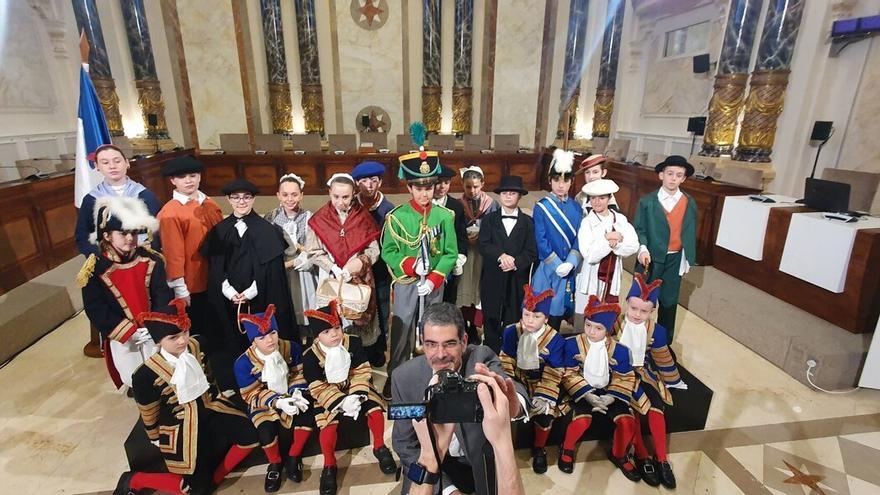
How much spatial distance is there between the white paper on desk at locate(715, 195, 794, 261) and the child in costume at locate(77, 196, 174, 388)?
19.2ft

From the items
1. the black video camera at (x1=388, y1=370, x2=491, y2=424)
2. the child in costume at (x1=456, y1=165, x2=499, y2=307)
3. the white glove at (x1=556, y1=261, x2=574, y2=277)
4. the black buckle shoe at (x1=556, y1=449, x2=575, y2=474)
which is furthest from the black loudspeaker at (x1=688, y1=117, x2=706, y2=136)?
the black video camera at (x1=388, y1=370, x2=491, y2=424)

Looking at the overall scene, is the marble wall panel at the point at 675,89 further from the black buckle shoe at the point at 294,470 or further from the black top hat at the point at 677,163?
the black buckle shoe at the point at 294,470

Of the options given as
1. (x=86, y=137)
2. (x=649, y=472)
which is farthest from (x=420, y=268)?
(x=86, y=137)

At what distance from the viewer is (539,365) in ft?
10.1

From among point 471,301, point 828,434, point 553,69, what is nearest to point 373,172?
point 471,301

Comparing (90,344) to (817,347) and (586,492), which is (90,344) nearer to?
(586,492)

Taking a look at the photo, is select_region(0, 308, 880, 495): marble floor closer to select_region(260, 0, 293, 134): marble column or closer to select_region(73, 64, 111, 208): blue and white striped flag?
select_region(73, 64, 111, 208): blue and white striped flag

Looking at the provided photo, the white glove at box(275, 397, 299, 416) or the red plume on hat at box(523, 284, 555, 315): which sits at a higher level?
the red plume on hat at box(523, 284, 555, 315)

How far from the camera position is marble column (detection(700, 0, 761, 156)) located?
7.45 metres

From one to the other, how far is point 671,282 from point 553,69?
34.1 feet

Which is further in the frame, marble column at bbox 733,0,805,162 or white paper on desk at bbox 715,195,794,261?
marble column at bbox 733,0,805,162

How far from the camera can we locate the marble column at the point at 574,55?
11.5 metres

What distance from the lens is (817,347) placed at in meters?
3.91

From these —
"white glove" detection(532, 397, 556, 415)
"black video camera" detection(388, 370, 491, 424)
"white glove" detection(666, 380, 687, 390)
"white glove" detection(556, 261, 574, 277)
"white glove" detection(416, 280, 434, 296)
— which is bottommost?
"white glove" detection(666, 380, 687, 390)
